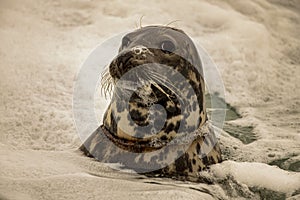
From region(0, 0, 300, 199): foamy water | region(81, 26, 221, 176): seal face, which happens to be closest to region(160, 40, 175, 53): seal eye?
region(81, 26, 221, 176): seal face

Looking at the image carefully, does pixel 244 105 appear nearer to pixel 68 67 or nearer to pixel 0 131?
pixel 68 67

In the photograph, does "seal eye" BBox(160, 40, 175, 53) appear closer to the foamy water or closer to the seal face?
the seal face

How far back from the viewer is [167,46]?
2.91 metres

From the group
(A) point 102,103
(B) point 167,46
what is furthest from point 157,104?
(A) point 102,103

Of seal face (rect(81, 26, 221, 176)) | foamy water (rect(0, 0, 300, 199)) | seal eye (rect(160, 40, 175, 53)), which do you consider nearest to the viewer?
foamy water (rect(0, 0, 300, 199))

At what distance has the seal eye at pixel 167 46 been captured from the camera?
9.50 ft

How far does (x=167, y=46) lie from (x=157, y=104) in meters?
0.28

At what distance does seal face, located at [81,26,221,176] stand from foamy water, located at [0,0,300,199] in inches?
4.7

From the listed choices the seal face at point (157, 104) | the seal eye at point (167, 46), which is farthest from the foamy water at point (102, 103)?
the seal eye at point (167, 46)

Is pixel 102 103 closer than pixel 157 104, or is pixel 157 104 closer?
pixel 157 104

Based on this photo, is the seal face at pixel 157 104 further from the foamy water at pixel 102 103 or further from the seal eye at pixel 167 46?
the foamy water at pixel 102 103

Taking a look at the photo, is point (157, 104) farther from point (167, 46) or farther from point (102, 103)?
point (102, 103)

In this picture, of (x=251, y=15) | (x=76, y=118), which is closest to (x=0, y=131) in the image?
(x=76, y=118)

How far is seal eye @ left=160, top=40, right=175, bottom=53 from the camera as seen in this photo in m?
2.90
